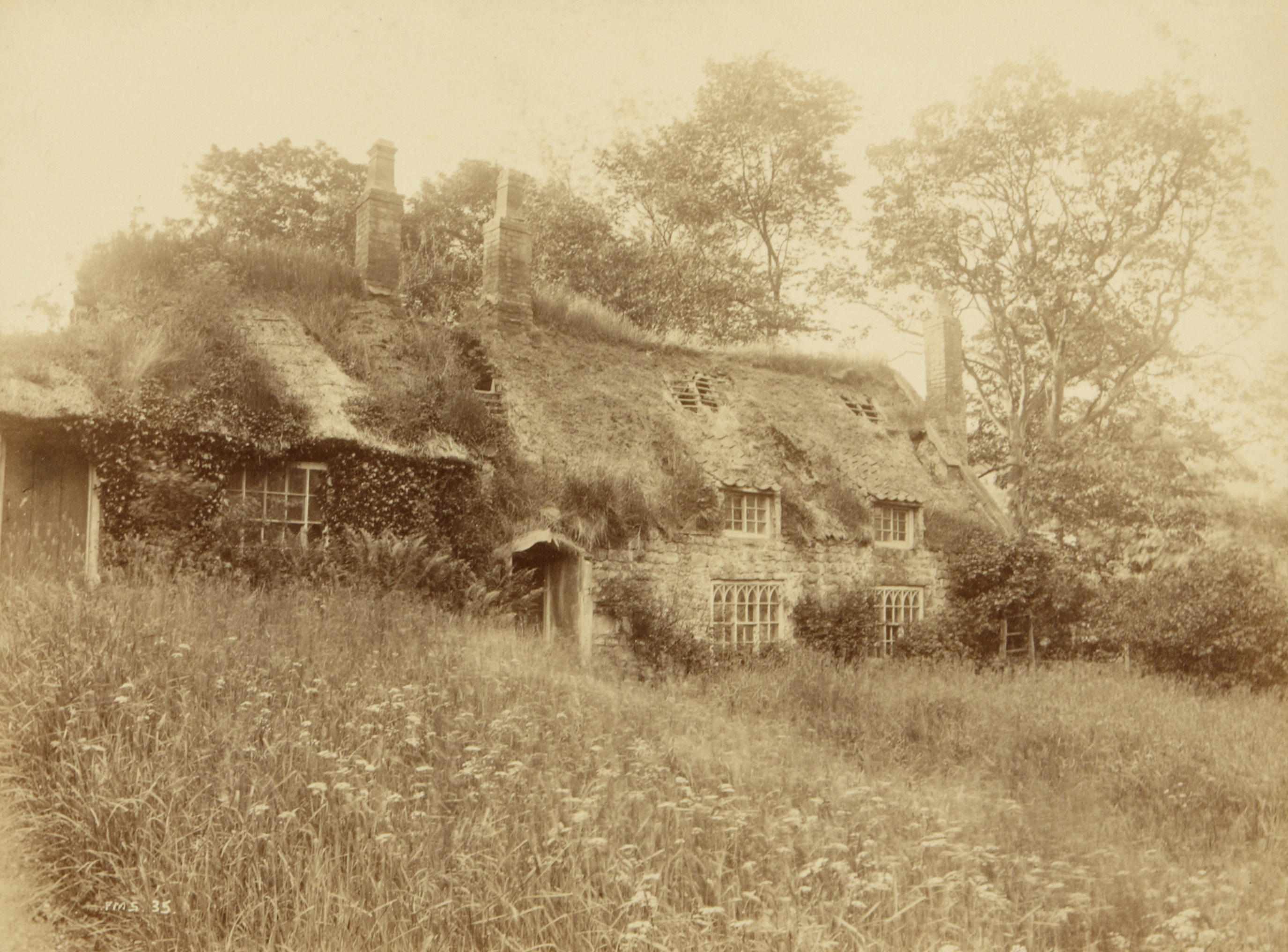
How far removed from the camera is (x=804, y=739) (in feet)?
30.0

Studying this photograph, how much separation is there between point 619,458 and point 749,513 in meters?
2.57

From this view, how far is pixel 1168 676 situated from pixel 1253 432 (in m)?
8.58

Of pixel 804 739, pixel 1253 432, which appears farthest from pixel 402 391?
pixel 1253 432

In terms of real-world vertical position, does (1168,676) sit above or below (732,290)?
below

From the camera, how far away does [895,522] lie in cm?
1830

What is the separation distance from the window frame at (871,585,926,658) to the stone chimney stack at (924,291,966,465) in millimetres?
4844

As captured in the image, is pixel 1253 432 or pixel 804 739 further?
pixel 1253 432

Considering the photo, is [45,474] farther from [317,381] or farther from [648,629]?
[648,629]

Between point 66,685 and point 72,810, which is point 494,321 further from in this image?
point 72,810

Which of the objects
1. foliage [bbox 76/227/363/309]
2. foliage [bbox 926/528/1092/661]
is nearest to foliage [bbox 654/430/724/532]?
foliage [bbox 926/528/1092/661]

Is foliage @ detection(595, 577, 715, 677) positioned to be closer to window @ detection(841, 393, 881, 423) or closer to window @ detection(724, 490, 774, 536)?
window @ detection(724, 490, 774, 536)

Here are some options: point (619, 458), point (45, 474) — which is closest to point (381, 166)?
point (619, 458)

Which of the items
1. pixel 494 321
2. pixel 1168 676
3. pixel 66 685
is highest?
pixel 494 321

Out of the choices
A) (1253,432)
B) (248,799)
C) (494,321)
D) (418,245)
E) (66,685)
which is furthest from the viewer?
(418,245)
